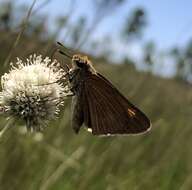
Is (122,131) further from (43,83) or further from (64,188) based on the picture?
(64,188)

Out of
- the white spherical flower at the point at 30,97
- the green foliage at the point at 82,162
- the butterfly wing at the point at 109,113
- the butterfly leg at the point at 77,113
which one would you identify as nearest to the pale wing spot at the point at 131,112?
the butterfly wing at the point at 109,113

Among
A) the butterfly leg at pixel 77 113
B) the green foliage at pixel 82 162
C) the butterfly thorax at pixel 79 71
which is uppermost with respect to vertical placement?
the butterfly thorax at pixel 79 71

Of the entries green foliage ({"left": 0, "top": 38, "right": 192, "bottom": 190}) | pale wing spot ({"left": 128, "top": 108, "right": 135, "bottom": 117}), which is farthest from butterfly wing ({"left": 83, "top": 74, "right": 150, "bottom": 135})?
green foliage ({"left": 0, "top": 38, "right": 192, "bottom": 190})

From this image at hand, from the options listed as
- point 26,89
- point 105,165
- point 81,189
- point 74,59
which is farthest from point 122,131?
point 105,165

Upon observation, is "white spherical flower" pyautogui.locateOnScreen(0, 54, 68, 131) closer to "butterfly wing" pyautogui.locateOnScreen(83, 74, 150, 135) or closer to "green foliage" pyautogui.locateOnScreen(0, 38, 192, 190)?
"butterfly wing" pyautogui.locateOnScreen(83, 74, 150, 135)

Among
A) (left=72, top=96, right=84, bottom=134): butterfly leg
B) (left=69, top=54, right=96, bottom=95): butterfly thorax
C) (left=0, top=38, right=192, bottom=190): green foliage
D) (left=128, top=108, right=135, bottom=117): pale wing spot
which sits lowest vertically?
(left=0, top=38, right=192, bottom=190): green foliage

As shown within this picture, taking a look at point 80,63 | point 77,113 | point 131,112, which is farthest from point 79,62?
point 131,112

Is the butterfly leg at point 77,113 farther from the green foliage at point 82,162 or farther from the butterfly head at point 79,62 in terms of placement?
the green foliage at point 82,162

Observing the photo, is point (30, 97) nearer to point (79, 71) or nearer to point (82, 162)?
point (79, 71)
